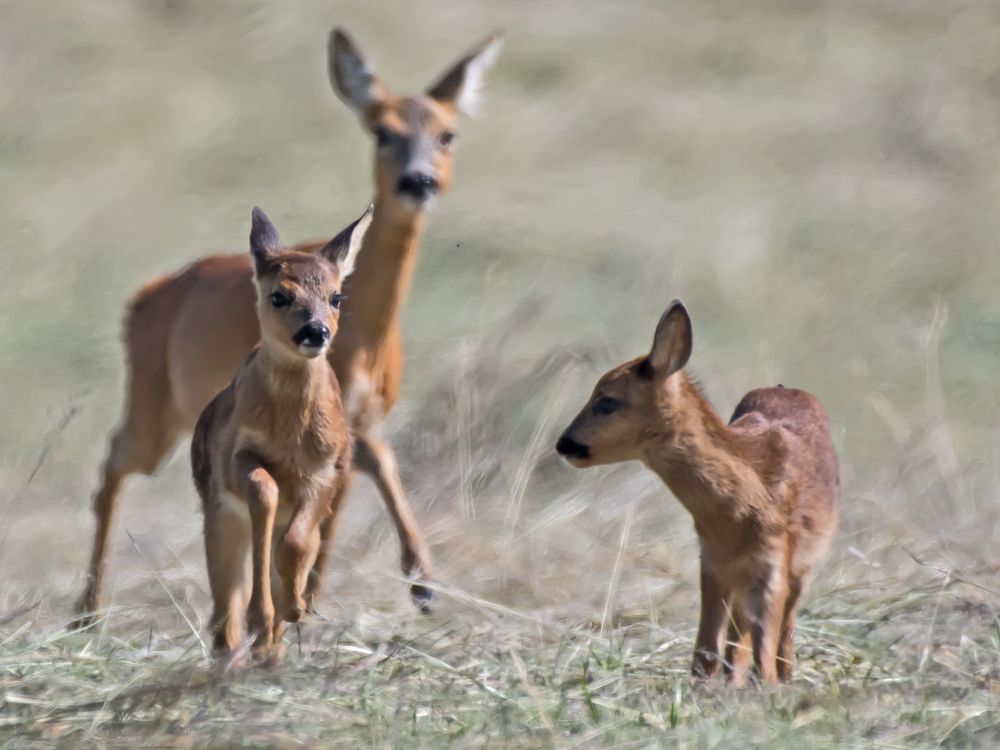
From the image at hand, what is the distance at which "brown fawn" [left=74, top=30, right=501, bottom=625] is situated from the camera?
9.86 m

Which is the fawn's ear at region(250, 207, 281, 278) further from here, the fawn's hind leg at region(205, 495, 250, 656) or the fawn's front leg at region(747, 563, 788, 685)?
the fawn's front leg at region(747, 563, 788, 685)

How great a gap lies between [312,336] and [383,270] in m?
2.28

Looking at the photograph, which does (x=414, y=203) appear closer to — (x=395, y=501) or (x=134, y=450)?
(x=395, y=501)

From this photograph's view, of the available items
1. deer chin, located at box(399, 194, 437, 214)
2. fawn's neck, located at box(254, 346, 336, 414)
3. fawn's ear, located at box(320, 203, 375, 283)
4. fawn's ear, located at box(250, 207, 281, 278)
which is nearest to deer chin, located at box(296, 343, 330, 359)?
fawn's neck, located at box(254, 346, 336, 414)

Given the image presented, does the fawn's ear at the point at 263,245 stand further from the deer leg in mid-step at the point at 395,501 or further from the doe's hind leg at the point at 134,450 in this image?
the doe's hind leg at the point at 134,450

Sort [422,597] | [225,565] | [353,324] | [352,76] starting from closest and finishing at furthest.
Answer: [225,565] < [422,597] < [353,324] < [352,76]

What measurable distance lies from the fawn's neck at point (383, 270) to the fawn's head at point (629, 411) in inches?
93.1

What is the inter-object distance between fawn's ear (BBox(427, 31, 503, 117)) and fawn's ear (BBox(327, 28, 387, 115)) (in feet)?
0.92

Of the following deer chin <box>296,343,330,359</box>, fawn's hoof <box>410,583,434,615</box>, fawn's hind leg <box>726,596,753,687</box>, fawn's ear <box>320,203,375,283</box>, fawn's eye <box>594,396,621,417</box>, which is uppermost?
fawn's ear <box>320,203,375,283</box>

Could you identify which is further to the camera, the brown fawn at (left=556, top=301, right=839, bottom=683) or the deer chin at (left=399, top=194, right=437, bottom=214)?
the deer chin at (left=399, top=194, right=437, bottom=214)

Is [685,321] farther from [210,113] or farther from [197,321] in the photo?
[210,113]

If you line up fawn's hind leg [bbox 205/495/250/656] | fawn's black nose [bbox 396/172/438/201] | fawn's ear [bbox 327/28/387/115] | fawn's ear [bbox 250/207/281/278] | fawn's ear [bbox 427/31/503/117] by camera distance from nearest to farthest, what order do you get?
1. fawn's hind leg [bbox 205/495/250/656]
2. fawn's ear [bbox 250/207/281/278]
3. fawn's black nose [bbox 396/172/438/201]
4. fawn's ear [bbox 327/28/387/115]
5. fawn's ear [bbox 427/31/503/117]

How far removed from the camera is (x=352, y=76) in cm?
1088

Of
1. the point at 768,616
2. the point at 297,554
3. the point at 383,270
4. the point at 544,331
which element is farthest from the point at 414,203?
the point at 544,331
